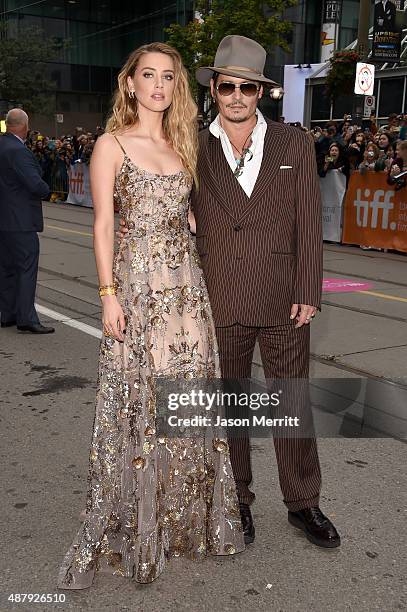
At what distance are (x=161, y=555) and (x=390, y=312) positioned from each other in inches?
208

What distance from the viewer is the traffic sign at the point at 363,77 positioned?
46.6 ft

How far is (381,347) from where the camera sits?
6246mm

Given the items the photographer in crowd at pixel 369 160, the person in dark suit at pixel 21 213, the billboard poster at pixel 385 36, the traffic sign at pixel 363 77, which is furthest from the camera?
the billboard poster at pixel 385 36

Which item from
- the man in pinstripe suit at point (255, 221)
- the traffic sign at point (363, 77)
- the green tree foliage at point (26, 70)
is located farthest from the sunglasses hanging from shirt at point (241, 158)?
the green tree foliage at point (26, 70)

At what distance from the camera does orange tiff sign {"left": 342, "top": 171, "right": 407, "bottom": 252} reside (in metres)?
11.6

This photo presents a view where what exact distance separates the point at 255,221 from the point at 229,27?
2212cm

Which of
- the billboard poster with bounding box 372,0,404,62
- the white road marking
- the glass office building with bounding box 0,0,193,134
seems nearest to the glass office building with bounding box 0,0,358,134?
the glass office building with bounding box 0,0,193,134

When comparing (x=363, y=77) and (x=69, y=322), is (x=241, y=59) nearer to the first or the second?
(x=69, y=322)

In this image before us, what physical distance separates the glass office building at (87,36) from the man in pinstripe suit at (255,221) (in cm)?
4047

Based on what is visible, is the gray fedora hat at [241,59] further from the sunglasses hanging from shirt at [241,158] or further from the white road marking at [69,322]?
the white road marking at [69,322]

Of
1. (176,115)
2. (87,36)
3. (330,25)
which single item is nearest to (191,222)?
(176,115)

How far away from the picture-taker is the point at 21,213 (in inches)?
261

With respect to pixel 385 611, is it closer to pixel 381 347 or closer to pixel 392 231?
pixel 381 347

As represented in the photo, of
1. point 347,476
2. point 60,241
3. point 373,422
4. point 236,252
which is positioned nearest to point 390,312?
point 373,422
